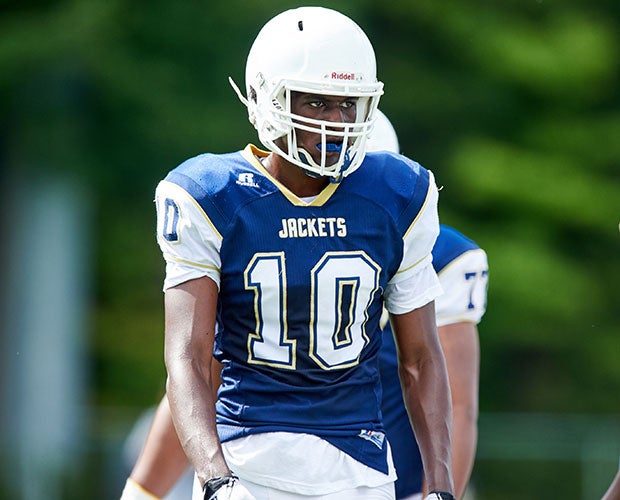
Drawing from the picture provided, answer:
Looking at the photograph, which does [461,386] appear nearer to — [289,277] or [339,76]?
[289,277]

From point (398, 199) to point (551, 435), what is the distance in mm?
9944

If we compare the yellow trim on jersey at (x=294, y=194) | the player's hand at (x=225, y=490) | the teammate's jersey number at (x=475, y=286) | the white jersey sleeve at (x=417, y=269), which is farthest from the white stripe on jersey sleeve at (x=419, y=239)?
the teammate's jersey number at (x=475, y=286)

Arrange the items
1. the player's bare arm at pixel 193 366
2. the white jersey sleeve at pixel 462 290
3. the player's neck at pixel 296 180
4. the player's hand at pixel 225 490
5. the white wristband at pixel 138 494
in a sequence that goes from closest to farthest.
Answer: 1. the player's hand at pixel 225 490
2. the player's bare arm at pixel 193 366
3. the player's neck at pixel 296 180
4. the white wristband at pixel 138 494
5. the white jersey sleeve at pixel 462 290

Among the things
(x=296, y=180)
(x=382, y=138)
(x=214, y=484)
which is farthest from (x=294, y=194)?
(x=382, y=138)

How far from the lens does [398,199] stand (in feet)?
13.8

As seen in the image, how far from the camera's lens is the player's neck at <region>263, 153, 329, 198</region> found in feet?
13.8

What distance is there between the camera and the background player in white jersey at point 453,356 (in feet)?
16.8

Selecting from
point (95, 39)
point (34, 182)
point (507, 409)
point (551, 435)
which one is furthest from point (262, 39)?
point (507, 409)

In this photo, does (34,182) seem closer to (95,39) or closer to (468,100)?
(95,39)

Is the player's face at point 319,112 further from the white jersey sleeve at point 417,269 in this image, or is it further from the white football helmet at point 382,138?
the white football helmet at point 382,138

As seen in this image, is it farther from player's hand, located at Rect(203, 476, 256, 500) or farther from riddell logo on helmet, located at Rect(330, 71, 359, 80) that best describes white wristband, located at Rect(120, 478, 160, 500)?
riddell logo on helmet, located at Rect(330, 71, 359, 80)

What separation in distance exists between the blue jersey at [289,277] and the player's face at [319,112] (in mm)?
153

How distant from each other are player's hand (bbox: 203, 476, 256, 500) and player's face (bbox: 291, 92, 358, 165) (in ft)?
3.23

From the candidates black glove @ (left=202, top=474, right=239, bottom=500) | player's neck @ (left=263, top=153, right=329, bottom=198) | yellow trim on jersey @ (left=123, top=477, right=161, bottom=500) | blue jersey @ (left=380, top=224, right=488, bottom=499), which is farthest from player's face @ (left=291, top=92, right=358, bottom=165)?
yellow trim on jersey @ (left=123, top=477, right=161, bottom=500)
